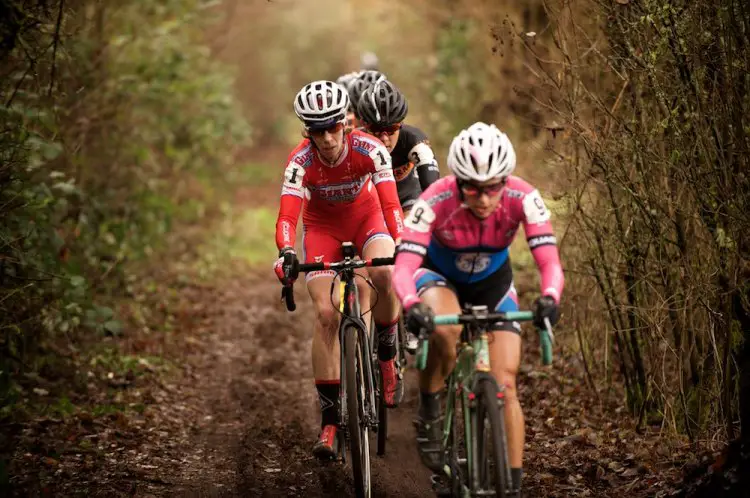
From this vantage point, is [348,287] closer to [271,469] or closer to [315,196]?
[315,196]

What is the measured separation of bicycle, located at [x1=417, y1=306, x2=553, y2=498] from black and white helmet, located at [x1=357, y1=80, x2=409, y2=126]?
3261mm

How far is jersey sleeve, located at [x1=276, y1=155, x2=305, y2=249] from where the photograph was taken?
6902mm

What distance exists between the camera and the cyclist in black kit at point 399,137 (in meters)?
8.16

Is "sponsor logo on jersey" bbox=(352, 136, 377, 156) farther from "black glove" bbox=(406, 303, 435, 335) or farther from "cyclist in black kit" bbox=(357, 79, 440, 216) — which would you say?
"black glove" bbox=(406, 303, 435, 335)

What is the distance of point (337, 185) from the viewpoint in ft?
23.7

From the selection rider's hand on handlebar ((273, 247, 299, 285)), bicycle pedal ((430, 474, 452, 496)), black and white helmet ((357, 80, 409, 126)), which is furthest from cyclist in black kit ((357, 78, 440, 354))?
bicycle pedal ((430, 474, 452, 496))

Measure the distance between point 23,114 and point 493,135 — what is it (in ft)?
16.4

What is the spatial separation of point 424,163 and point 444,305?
3201 mm

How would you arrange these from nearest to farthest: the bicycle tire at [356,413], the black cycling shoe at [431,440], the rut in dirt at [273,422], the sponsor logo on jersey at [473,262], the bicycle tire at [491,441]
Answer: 1. the bicycle tire at [491,441]
2. the sponsor logo on jersey at [473,262]
3. the black cycling shoe at [431,440]
4. the bicycle tire at [356,413]
5. the rut in dirt at [273,422]

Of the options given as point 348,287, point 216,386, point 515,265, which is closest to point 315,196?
point 348,287

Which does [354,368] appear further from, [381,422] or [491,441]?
[381,422]

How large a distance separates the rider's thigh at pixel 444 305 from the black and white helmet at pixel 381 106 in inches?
113

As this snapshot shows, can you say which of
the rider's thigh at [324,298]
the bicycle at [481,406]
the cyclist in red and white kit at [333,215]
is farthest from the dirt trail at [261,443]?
the bicycle at [481,406]

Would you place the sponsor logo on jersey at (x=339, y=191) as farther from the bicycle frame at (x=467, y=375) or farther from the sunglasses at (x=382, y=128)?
the bicycle frame at (x=467, y=375)
